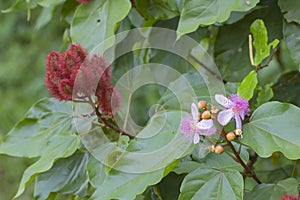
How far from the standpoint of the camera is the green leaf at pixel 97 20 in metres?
1.07

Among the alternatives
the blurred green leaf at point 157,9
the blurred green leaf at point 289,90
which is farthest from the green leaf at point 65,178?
the blurred green leaf at point 289,90

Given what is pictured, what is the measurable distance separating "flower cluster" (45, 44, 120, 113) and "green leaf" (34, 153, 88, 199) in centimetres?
20

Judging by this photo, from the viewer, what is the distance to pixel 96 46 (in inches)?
42.2

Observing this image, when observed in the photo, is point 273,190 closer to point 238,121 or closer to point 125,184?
point 238,121

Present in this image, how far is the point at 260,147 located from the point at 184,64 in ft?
1.54

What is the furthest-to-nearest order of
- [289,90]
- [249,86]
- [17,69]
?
[17,69] < [289,90] < [249,86]

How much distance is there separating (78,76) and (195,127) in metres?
0.24

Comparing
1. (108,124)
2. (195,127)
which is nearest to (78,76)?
(108,124)

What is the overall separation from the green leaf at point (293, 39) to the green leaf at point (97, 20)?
31 cm

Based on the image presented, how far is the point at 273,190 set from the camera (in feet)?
2.94

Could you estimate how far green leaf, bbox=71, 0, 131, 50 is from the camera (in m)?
1.07


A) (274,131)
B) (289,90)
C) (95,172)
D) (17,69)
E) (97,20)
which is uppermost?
(97,20)

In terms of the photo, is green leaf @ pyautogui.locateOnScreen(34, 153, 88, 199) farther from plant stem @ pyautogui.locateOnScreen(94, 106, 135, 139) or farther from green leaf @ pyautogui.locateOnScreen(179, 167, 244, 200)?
green leaf @ pyautogui.locateOnScreen(179, 167, 244, 200)

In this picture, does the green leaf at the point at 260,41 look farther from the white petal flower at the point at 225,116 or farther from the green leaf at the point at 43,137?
Answer: the green leaf at the point at 43,137
